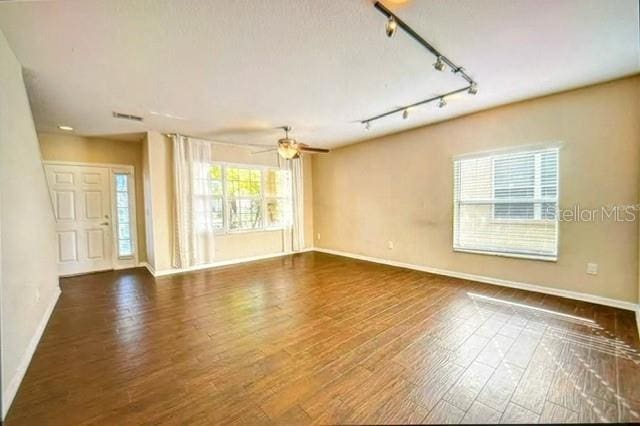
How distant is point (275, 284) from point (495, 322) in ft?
9.67

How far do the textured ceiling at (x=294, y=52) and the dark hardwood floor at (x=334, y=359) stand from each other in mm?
2631

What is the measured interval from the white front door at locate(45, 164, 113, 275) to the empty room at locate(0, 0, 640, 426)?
0.04 m

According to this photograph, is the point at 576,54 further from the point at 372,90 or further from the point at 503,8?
the point at 372,90

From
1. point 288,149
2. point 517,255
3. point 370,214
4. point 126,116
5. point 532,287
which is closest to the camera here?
point 532,287

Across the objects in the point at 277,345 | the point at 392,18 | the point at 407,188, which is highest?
the point at 392,18

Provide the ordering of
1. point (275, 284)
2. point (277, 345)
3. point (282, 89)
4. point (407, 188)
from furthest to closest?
point (407, 188) → point (275, 284) → point (282, 89) → point (277, 345)

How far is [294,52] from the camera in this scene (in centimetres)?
235

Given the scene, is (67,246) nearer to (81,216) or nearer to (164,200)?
(81,216)

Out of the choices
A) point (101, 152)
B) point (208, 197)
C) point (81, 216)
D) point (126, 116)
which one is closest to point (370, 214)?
point (208, 197)

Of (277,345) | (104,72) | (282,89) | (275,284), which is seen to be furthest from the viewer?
(275,284)

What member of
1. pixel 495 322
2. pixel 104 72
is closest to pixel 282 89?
pixel 104 72

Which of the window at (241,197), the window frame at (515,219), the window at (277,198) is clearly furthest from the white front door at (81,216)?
the window frame at (515,219)

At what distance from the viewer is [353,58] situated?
2477mm

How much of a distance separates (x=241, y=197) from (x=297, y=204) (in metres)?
1.48
